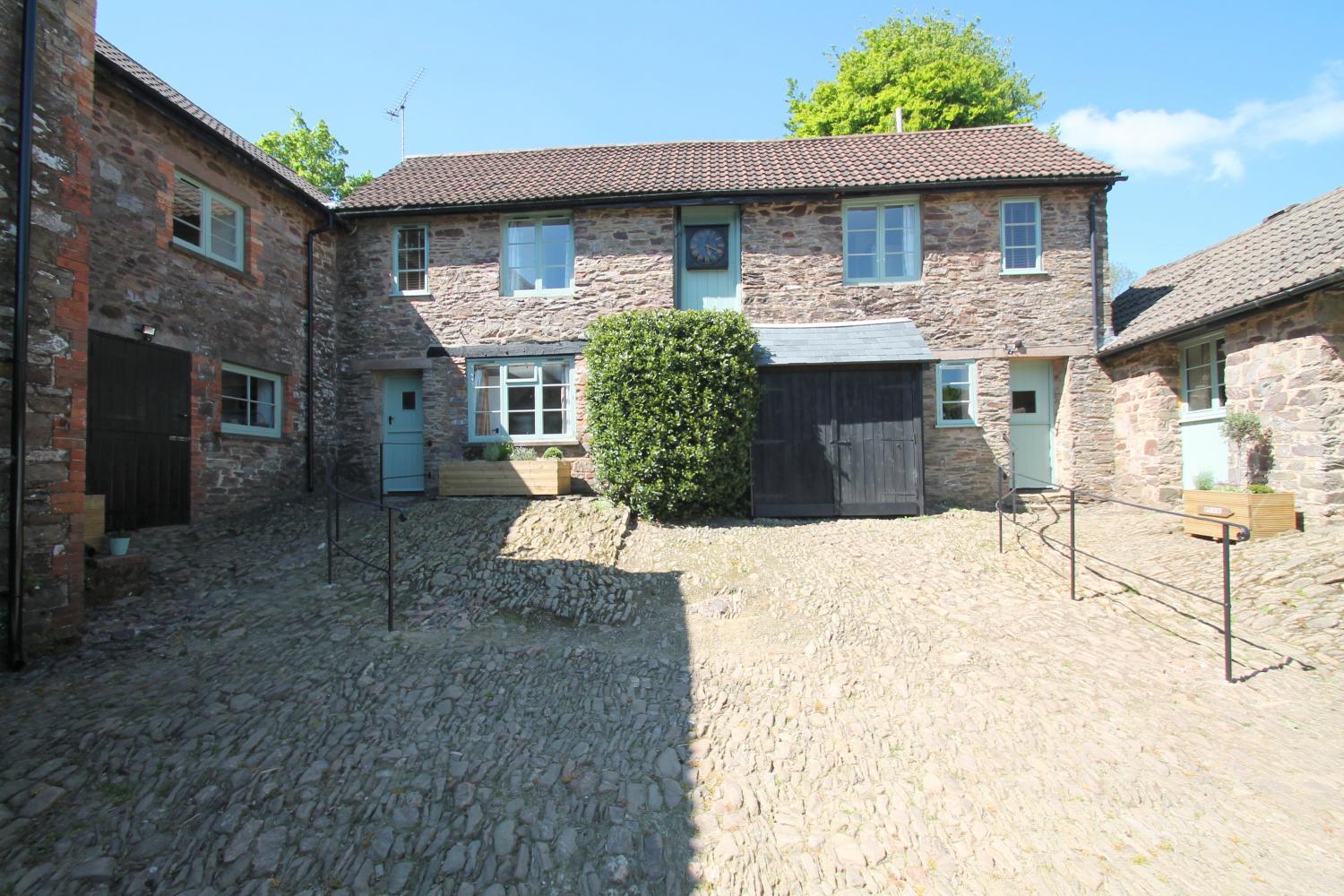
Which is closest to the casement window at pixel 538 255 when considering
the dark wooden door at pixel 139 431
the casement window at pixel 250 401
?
the casement window at pixel 250 401

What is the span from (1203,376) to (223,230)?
15.0m

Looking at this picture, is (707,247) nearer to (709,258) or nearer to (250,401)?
(709,258)

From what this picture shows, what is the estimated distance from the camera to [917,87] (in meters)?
18.1

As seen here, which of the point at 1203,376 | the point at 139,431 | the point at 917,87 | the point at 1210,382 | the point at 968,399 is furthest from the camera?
the point at 917,87

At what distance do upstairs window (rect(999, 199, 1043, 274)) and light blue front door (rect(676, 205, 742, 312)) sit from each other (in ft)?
15.8

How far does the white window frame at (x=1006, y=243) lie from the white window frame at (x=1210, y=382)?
253cm

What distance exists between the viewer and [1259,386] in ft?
24.9

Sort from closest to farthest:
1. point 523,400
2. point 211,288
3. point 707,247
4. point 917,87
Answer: point 211,288 < point 523,400 < point 707,247 < point 917,87

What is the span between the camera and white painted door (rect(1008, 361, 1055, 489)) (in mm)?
10609

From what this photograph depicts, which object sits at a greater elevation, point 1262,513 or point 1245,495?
point 1245,495

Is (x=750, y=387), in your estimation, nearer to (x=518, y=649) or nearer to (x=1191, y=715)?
(x=518, y=649)

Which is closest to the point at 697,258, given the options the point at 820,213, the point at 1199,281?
the point at 820,213

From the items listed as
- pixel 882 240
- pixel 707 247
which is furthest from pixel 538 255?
pixel 882 240

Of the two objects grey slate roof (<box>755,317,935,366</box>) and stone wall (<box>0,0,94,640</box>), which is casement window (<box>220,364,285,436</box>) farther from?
grey slate roof (<box>755,317,935,366</box>)
